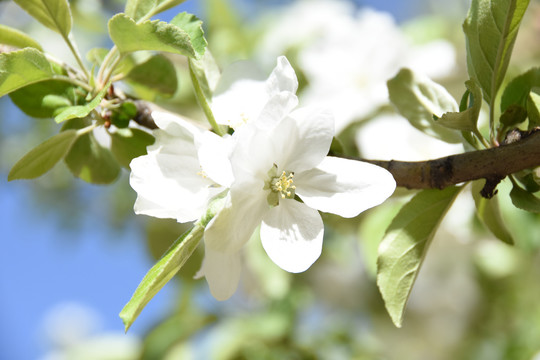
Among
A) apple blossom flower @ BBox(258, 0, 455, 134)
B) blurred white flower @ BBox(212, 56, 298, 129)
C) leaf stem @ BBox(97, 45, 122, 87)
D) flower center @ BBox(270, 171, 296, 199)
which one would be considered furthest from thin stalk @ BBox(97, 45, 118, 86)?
apple blossom flower @ BBox(258, 0, 455, 134)

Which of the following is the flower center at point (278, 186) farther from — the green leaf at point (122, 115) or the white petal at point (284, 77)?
the green leaf at point (122, 115)

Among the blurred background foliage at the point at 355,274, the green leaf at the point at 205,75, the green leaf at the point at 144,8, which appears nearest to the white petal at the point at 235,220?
the green leaf at the point at 205,75

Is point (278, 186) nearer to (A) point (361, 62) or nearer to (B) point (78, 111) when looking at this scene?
(B) point (78, 111)

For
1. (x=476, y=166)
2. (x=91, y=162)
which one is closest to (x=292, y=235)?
(x=476, y=166)

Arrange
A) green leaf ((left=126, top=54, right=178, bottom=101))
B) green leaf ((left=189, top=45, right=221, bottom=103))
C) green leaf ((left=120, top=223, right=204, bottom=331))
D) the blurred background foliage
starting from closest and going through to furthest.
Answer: green leaf ((left=120, top=223, right=204, bottom=331)) < green leaf ((left=189, top=45, right=221, bottom=103)) < green leaf ((left=126, top=54, right=178, bottom=101)) < the blurred background foliage

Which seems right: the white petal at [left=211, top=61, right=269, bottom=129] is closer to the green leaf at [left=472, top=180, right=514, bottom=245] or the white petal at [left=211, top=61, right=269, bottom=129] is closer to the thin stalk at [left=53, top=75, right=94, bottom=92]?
the thin stalk at [left=53, top=75, right=94, bottom=92]

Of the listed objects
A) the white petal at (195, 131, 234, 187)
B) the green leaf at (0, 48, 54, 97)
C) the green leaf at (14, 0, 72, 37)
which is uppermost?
the green leaf at (14, 0, 72, 37)
